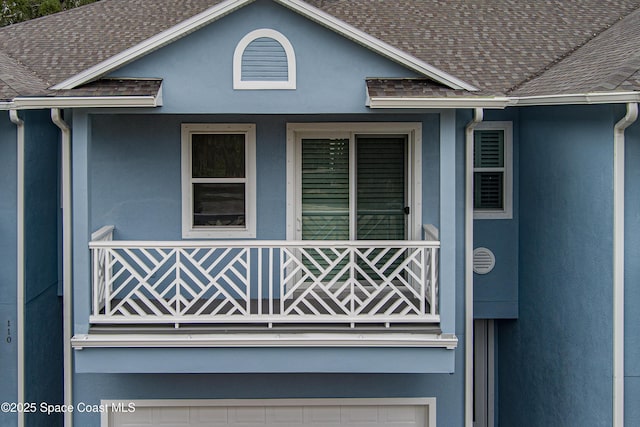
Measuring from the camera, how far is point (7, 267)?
985 cm

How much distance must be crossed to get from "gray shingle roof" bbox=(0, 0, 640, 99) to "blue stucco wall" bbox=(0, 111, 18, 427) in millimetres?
908

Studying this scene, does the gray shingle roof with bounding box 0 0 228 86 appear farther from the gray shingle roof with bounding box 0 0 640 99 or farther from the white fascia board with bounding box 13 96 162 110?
the white fascia board with bounding box 13 96 162 110

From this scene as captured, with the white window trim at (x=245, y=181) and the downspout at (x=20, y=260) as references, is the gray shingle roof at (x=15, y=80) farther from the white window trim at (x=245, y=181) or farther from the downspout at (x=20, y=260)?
the white window trim at (x=245, y=181)

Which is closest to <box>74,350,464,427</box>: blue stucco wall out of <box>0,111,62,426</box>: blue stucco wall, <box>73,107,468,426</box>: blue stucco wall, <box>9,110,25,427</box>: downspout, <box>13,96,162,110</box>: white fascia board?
<box>73,107,468,426</box>: blue stucco wall

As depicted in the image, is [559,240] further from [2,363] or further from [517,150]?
[2,363]

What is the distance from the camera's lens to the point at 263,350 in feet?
29.0

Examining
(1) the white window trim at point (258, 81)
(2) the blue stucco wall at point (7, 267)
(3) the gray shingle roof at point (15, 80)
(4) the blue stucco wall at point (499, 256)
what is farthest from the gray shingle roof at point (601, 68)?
(2) the blue stucco wall at point (7, 267)

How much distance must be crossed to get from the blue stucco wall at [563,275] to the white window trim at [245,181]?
3.73 metres

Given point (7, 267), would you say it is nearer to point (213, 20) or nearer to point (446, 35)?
point (213, 20)

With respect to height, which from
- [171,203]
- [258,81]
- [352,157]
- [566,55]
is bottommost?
[171,203]

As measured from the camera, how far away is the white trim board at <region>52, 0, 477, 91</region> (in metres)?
8.70

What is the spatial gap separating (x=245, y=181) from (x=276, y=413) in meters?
3.07

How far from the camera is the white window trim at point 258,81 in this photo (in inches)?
350

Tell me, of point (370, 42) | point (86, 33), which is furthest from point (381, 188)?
point (86, 33)
